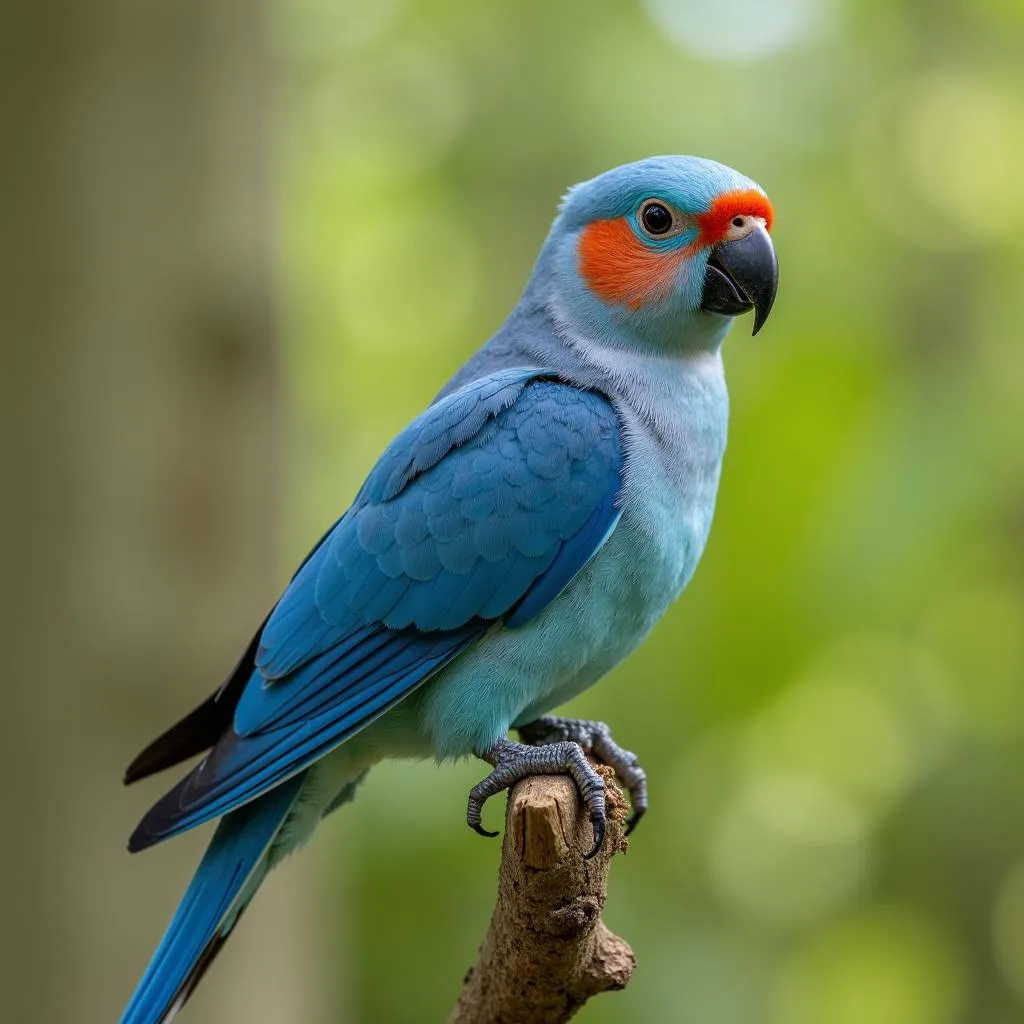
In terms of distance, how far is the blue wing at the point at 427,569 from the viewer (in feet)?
9.68

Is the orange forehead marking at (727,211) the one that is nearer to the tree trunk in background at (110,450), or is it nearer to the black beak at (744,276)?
the black beak at (744,276)

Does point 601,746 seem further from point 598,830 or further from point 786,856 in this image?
point 786,856

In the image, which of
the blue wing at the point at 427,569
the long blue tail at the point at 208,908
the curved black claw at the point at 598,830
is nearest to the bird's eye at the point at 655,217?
the blue wing at the point at 427,569

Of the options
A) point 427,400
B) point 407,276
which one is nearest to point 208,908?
point 427,400

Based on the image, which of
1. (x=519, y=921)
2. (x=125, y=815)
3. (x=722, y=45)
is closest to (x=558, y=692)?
(x=519, y=921)

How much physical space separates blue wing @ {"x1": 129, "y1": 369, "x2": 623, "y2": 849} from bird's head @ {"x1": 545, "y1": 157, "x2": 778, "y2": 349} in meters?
0.29

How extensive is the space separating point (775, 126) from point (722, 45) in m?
0.42

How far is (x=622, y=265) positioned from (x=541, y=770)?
4.35ft

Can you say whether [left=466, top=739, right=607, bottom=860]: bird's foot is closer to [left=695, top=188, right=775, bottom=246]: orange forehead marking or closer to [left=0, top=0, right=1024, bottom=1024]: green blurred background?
[left=695, top=188, right=775, bottom=246]: orange forehead marking

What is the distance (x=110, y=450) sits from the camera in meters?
4.21

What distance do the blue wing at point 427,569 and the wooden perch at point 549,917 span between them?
1.55ft

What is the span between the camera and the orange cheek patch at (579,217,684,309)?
3.22 metres

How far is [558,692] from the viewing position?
3.16m

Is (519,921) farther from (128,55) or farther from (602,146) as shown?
(602,146)
